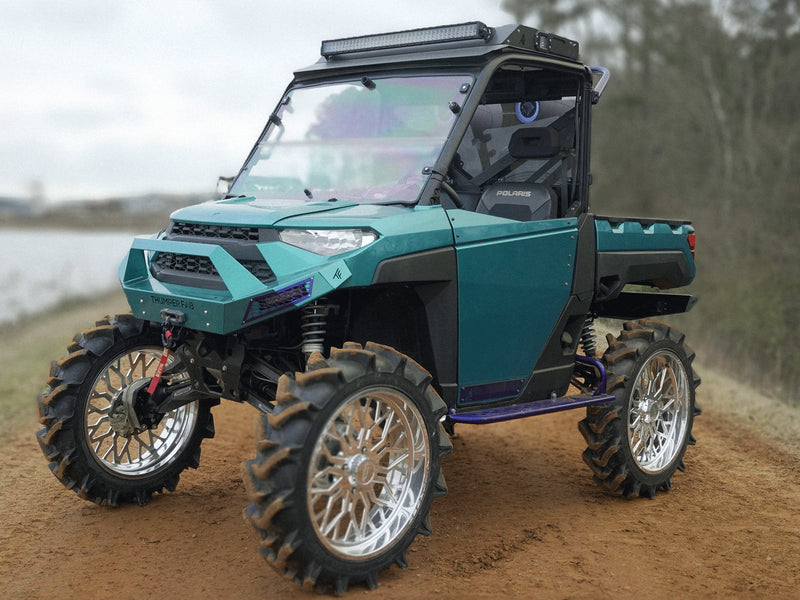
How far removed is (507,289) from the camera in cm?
565

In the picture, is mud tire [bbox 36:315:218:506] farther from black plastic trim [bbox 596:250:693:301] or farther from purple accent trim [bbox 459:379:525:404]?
black plastic trim [bbox 596:250:693:301]

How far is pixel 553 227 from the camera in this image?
5926 mm

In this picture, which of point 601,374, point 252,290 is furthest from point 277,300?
point 601,374

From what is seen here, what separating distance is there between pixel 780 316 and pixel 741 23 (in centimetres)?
1178

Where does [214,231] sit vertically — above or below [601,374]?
above

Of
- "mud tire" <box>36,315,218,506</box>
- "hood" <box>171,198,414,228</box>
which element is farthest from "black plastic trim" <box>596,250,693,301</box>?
"mud tire" <box>36,315,218,506</box>

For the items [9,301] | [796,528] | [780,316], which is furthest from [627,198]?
[796,528]

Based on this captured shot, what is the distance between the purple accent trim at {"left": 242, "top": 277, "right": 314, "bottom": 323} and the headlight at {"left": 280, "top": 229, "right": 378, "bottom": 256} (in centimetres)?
27

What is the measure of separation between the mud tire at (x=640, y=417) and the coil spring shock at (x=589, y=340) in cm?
25

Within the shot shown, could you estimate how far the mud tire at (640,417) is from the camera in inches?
255

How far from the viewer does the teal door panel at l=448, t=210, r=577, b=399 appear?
213 inches

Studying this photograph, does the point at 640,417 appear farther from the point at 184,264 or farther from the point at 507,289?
the point at 184,264

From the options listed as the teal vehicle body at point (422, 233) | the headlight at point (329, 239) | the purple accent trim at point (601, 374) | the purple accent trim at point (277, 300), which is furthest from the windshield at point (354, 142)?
the purple accent trim at point (601, 374)

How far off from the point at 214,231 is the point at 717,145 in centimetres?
2122
